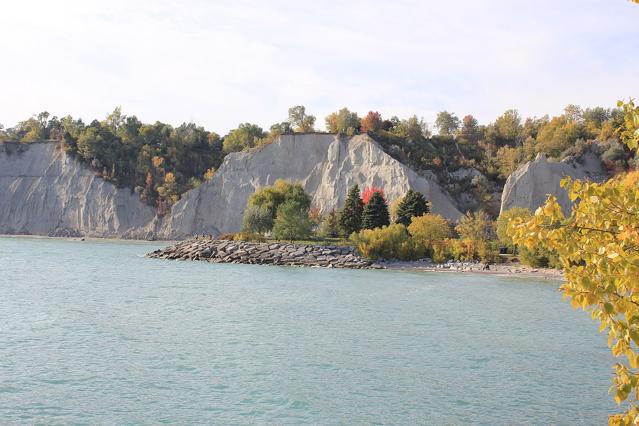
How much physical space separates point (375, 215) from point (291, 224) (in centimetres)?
825

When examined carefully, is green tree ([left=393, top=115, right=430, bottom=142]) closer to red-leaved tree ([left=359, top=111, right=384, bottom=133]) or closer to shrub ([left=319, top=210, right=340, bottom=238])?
red-leaved tree ([left=359, top=111, right=384, bottom=133])

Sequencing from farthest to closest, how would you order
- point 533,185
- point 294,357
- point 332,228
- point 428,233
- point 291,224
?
point 533,185 → point 332,228 → point 291,224 → point 428,233 → point 294,357

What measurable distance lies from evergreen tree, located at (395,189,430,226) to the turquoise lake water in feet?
90.1

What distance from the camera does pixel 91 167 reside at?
10206 centimetres

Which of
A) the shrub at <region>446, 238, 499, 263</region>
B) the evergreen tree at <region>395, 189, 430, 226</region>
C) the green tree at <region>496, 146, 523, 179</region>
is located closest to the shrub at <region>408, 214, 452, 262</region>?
the shrub at <region>446, 238, 499, 263</region>

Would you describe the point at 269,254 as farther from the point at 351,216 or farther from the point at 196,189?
the point at 196,189

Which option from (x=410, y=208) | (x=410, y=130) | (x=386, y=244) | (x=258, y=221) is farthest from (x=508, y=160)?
(x=258, y=221)

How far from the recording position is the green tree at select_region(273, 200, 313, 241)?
66.7 meters

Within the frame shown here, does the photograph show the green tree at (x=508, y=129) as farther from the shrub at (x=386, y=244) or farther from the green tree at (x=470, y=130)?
the shrub at (x=386, y=244)

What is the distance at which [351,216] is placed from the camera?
67.5 metres

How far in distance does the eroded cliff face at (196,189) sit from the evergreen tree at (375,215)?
15367mm

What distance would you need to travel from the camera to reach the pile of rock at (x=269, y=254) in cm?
5794

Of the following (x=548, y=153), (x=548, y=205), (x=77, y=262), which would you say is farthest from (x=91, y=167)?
(x=548, y=205)

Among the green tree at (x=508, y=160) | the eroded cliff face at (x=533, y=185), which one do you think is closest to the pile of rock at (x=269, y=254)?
the eroded cliff face at (x=533, y=185)
